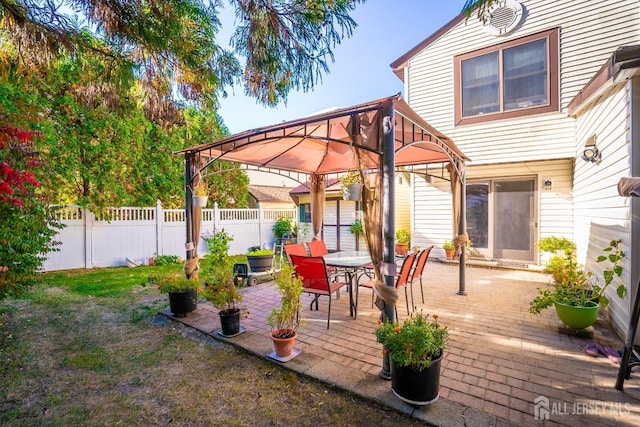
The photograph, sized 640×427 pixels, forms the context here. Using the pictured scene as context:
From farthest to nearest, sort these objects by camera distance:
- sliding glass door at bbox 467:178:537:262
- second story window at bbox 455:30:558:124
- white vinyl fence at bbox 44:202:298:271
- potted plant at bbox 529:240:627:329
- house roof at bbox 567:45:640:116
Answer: white vinyl fence at bbox 44:202:298:271
sliding glass door at bbox 467:178:537:262
second story window at bbox 455:30:558:124
potted plant at bbox 529:240:627:329
house roof at bbox 567:45:640:116

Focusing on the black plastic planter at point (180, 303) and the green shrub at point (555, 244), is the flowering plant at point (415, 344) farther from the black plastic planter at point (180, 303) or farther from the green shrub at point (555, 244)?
the green shrub at point (555, 244)

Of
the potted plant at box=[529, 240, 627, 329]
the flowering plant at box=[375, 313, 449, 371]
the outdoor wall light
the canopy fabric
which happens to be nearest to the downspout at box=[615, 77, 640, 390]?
the potted plant at box=[529, 240, 627, 329]

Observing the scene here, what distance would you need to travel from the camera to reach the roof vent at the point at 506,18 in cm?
701

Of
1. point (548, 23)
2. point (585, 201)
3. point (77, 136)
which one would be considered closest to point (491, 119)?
point (548, 23)

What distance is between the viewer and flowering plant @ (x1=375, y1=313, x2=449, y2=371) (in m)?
2.25

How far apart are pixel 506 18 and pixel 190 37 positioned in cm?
746

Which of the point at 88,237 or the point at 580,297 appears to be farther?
the point at 88,237

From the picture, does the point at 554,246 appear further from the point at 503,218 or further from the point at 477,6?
the point at 477,6

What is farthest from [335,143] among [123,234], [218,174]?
Answer: [218,174]

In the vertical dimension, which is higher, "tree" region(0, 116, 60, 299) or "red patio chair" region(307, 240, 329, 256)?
"tree" region(0, 116, 60, 299)

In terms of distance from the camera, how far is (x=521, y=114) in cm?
700

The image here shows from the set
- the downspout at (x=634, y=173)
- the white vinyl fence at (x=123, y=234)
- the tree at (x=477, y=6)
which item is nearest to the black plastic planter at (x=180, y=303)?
the white vinyl fence at (x=123, y=234)

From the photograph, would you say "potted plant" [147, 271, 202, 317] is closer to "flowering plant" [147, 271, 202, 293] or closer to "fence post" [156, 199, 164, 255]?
"flowering plant" [147, 271, 202, 293]

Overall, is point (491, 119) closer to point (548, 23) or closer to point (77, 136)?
point (548, 23)
